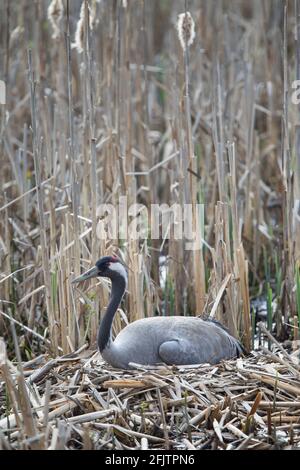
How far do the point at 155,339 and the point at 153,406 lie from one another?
2.25ft

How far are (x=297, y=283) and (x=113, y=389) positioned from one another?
135 centimetres

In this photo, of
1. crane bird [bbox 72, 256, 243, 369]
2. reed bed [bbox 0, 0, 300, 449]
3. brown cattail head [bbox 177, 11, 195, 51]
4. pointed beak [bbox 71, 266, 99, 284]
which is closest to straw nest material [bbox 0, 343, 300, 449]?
reed bed [bbox 0, 0, 300, 449]

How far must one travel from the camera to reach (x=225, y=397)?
5.02 meters

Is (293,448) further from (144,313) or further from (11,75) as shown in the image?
(11,75)

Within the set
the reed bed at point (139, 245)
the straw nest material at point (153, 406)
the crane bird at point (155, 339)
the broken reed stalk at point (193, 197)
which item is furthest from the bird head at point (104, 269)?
the broken reed stalk at point (193, 197)

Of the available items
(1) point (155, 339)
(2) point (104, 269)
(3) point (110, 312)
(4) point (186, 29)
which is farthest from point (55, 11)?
(1) point (155, 339)

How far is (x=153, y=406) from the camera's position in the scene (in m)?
5.04

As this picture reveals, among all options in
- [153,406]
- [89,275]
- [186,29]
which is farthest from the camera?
[186,29]

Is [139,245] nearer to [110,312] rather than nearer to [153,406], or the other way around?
[110,312]

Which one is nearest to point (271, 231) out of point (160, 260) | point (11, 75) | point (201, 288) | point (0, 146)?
point (160, 260)

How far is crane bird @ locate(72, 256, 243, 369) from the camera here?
17.9 feet

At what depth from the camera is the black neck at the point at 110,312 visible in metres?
5.41

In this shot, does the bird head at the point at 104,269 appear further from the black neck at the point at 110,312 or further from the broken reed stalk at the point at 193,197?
the broken reed stalk at the point at 193,197

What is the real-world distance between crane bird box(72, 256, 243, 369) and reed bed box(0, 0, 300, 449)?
17cm
